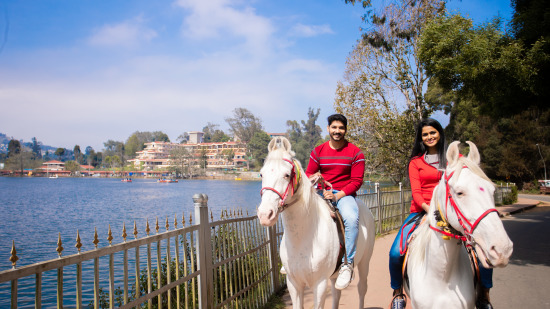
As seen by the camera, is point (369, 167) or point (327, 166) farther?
point (369, 167)

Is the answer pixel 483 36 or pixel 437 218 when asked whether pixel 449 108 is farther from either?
pixel 437 218

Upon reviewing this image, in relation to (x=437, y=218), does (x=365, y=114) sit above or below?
above

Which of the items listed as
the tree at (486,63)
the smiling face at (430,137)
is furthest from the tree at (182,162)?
the smiling face at (430,137)

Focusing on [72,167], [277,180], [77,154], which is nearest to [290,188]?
[277,180]

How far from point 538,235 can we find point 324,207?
1166 cm

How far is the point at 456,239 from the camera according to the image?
2645 mm

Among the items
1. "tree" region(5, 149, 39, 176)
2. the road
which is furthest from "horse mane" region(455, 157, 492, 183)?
"tree" region(5, 149, 39, 176)

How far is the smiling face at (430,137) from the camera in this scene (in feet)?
11.6

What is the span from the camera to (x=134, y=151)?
158 m

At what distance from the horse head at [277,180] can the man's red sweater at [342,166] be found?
89 centimetres

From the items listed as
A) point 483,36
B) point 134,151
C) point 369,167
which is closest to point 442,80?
point 483,36

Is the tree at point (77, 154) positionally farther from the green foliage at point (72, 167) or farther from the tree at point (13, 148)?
the tree at point (13, 148)

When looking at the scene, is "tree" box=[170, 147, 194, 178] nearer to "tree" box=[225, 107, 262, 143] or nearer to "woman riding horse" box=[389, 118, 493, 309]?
"tree" box=[225, 107, 262, 143]

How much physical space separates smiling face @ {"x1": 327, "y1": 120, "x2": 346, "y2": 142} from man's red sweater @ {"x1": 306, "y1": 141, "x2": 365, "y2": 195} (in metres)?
0.14
